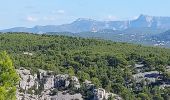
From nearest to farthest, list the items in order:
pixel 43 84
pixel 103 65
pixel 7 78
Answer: pixel 7 78, pixel 43 84, pixel 103 65

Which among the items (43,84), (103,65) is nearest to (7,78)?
(43,84)

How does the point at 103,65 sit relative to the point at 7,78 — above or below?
below

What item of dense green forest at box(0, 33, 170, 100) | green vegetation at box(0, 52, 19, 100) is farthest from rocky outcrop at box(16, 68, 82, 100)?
green vegetation at box(0, 52, 19, 100)

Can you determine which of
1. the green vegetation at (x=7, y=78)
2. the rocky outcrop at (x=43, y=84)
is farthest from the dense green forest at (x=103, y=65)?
the green vegetation at (x=7, y=78)

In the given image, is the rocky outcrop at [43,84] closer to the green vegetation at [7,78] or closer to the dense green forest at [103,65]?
the dense green forest at [103,65]

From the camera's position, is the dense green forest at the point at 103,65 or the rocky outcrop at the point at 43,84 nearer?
the rocky outcrop at the point at 43,84

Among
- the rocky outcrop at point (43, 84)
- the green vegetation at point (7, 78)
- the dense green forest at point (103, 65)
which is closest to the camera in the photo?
the green vegetation at point (7, 78)

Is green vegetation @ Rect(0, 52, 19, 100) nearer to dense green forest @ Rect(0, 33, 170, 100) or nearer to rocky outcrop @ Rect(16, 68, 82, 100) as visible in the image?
dense green forest @ Rect(0, 33, 170, 100)

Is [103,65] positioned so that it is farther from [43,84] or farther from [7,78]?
[7,78]

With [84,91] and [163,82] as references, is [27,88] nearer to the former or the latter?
[84,91]

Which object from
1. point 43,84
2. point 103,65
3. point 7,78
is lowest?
point 43,84

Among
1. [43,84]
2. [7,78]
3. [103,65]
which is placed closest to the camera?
[7,78]

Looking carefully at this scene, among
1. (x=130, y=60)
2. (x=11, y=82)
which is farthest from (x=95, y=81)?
(x=11, y=82)
